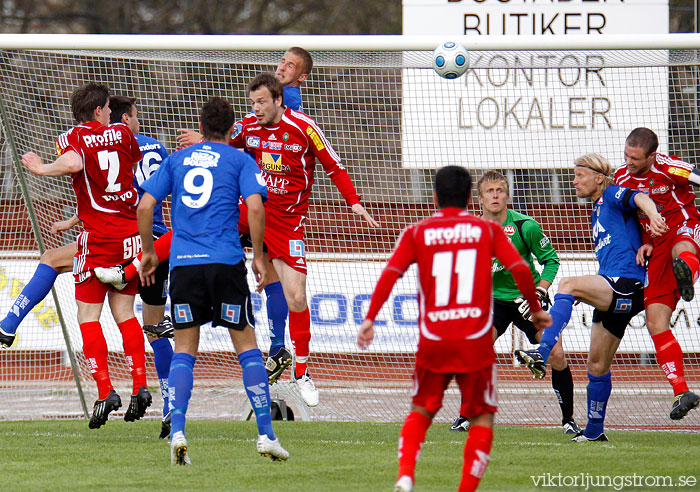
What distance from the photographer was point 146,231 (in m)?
6.30

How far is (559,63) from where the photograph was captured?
371 inches

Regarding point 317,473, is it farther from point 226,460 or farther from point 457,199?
point 457,199

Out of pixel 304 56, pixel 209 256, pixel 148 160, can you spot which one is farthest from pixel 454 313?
pixel 148 160

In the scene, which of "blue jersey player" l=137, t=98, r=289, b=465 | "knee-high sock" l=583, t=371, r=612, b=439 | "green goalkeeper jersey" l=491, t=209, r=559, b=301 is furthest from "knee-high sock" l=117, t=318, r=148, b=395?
"knee-high sock" l=583, t=371, r=612, b=439

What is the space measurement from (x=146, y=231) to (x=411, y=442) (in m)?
2.33

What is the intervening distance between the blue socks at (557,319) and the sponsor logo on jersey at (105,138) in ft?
11.3

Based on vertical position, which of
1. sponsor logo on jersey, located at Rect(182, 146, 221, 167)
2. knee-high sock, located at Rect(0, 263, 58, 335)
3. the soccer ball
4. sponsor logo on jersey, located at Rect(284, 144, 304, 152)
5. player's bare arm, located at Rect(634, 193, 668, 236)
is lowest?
knee-high sock, located at Rect(0, 263, 58, 335)

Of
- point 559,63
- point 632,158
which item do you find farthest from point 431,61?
point 632,158

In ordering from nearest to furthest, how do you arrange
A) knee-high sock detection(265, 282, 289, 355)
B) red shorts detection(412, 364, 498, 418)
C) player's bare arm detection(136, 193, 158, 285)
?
red shorts detection(412, 364, 498, 418)
player's bare arm detection(136, 193, 158, 285)
knee-high sock detection(265, 282, 289, 355)

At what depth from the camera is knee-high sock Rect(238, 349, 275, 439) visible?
243 inches

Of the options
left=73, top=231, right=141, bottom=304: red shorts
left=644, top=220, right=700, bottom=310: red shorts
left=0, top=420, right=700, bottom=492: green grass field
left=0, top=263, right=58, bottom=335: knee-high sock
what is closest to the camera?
left=0, top=420, right=700, bottom=492: green grass field

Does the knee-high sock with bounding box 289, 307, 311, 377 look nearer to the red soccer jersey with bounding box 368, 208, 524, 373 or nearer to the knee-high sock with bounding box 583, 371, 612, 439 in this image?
the knee-high sock with bounding box 583, 371, 612, 439

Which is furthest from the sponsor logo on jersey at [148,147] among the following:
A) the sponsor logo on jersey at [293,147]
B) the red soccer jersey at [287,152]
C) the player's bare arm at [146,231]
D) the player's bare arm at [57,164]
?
the player's bare arm at [146,231]

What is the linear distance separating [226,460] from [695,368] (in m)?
5.70
